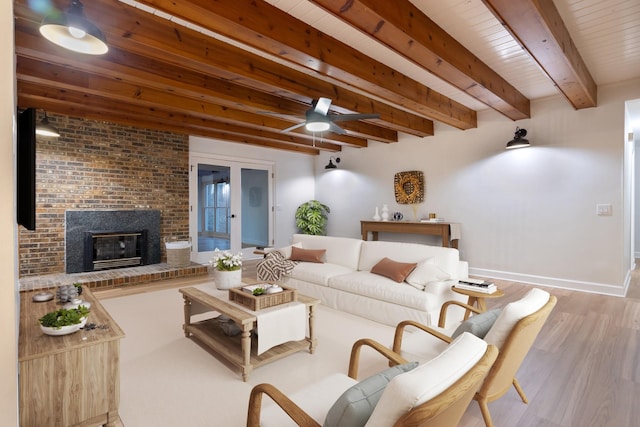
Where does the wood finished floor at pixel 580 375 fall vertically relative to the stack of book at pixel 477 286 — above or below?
below

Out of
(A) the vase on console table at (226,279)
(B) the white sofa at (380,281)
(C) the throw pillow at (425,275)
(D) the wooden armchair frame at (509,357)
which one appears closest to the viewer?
(D) the wooden armchair frame at (509,357)

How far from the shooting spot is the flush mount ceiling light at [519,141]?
4852 millimetres

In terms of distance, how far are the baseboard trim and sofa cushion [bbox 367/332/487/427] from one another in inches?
193

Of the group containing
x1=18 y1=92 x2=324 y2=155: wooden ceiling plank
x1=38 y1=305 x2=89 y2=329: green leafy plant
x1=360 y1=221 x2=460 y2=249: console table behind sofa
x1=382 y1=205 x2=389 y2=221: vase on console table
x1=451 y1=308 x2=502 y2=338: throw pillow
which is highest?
x1=18 y1=92 x2=324 y2=155: wooden ceiling plank

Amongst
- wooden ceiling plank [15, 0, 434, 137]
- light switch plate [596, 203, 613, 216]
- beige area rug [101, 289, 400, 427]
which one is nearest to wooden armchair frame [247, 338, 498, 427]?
beige area rug [101, 289, 400, 427]

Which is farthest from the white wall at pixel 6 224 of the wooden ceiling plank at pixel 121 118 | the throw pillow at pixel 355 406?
the wooden ceiling plank at pixel 121 118

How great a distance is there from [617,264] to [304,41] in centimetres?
495

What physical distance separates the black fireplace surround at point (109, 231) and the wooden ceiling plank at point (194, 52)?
3181 millimetres

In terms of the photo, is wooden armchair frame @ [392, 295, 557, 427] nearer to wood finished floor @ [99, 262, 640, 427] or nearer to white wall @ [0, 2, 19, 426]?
wood finished floor @ [99, 262, 640, 427]

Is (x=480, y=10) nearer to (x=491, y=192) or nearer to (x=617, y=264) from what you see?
(x=491, y=192)

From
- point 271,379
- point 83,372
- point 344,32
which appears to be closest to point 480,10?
point 344,32

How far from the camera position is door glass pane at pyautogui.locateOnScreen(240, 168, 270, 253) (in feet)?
24.7

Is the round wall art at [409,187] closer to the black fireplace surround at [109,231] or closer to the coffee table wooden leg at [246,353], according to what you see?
the black fireplace surround at [109,231]

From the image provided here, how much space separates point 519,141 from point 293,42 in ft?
12.5
